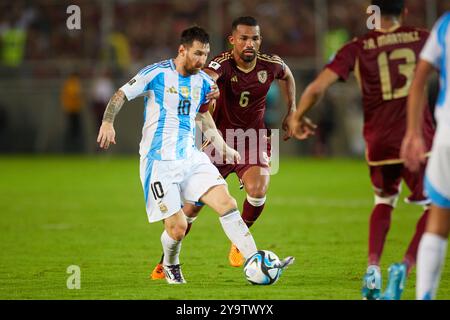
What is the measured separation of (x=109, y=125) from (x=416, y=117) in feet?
9.47

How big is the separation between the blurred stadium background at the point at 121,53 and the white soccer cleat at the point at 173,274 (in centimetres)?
1610

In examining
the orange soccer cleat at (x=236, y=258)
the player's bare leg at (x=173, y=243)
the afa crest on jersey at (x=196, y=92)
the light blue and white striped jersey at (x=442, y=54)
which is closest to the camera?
the light blue and white striped jersey at (x=442, y=54)

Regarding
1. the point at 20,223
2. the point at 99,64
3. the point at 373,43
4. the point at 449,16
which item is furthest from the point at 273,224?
the point at 99,64

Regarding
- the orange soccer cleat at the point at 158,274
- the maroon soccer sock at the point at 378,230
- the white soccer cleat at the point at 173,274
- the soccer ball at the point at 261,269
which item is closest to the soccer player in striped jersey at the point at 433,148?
the maroon soccer sock at the point at 378,230

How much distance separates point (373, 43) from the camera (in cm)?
714

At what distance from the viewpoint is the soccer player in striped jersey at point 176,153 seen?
811 cm

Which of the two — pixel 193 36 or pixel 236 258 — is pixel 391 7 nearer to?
pixel 193 36

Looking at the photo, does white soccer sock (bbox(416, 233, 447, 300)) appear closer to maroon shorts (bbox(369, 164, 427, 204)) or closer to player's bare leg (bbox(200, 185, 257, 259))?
maroon shorts (bbox(369, 164, 427, 204))

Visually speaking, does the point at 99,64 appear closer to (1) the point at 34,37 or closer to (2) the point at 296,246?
(1) the point at 34,37

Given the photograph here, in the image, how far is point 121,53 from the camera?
26234mm

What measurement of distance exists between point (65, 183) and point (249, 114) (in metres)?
10.3

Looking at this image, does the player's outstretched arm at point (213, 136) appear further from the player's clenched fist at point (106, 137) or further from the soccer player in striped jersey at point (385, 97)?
the soccer player in striped jersey at point (385, 97)

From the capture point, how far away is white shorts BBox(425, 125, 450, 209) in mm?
5715

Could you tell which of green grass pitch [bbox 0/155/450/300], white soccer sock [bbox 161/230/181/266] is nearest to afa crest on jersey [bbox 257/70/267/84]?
green grass pitch [bbox 0/155/450/300]
